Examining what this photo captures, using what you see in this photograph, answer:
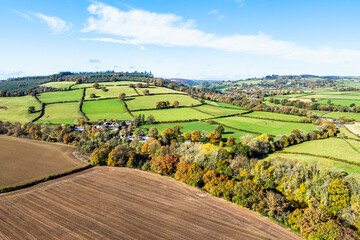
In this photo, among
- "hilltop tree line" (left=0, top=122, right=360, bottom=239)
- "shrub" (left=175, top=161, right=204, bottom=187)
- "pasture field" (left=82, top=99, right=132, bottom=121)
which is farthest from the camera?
"pasture field" (left=82, top=99, right=132, bottom=121)

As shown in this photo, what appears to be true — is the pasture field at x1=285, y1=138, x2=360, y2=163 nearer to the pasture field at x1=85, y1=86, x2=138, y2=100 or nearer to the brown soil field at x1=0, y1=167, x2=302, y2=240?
the brown soil field at x1=0, y1=167, x2=302, y2=240

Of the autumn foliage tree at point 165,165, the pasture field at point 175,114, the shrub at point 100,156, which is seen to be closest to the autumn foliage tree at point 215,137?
the autumn foliage tree at point 165,165

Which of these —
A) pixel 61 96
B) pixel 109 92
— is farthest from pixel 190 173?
pixel 61 96

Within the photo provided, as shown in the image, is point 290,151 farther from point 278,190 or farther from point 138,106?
point 138,106

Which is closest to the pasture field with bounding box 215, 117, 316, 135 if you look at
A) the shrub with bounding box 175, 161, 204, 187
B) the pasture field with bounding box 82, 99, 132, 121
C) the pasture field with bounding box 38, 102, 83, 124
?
the shrub with bounding box 175, 161, 204, 187

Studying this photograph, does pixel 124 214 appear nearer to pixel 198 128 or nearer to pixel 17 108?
pixel 198 128

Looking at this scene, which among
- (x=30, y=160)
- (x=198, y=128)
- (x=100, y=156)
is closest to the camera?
(x=100, y=156)
